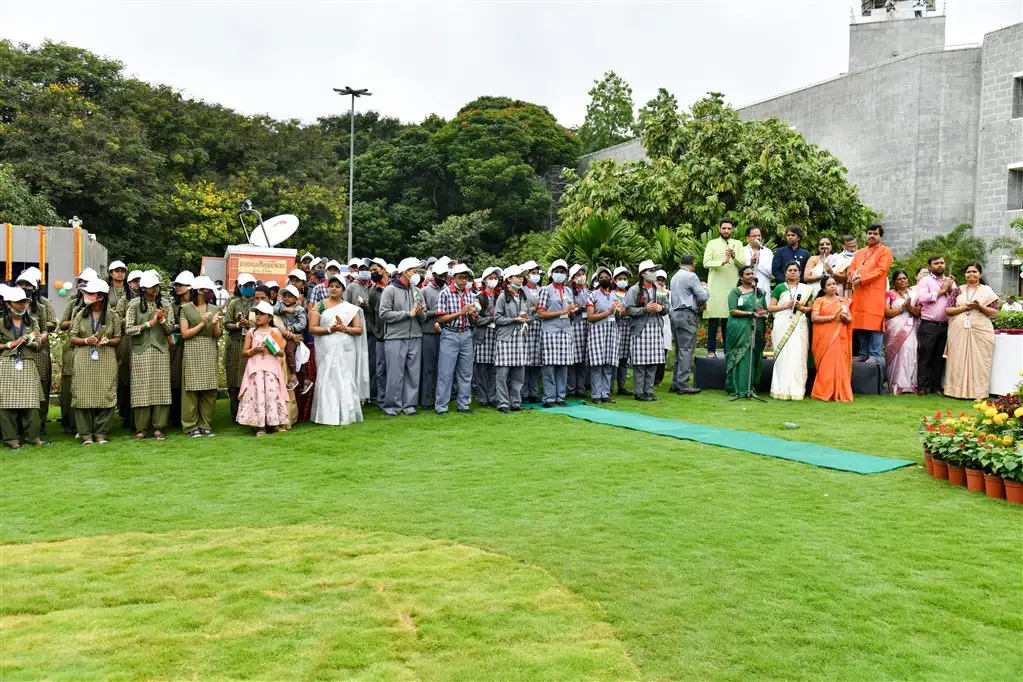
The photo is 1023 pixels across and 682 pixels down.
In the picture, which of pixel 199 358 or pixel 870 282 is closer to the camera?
pixel 199 358

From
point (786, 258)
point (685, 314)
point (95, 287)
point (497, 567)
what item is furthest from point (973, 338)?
point (95, 287)

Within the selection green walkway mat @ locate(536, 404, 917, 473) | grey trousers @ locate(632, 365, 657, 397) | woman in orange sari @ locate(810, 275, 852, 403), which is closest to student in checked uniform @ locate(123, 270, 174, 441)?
green walkway mat @ locate(536, 404, 917, 473)

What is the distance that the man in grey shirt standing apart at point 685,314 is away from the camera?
11664 mm

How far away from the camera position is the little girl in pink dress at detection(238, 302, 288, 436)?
8.87 metres

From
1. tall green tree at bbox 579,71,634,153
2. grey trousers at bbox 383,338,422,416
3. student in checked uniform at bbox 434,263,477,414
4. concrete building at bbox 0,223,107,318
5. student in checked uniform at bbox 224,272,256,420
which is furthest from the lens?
tall green tree at bbox 579,71,634,153

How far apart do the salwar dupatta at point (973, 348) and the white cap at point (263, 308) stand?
28.8ft

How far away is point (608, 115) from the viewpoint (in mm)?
48719

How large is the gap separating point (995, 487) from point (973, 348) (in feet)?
18.1

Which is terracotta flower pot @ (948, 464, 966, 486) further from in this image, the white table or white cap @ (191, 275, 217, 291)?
white cap @ (191, 275, 217, 291)

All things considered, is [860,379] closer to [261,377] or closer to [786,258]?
[786,258]

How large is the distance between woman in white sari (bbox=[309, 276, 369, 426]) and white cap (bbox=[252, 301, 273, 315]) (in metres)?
0.71

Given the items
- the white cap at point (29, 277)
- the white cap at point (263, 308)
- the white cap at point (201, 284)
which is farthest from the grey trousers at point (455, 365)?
the white cap at point (29, 277)

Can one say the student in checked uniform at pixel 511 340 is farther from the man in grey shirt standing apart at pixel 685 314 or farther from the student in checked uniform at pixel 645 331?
the man in grey shirt standing apart at pixel 685 314

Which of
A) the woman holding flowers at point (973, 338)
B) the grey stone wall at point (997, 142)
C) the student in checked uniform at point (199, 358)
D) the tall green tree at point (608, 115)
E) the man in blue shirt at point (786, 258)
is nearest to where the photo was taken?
the student in checked uniform at point (199, 358)
